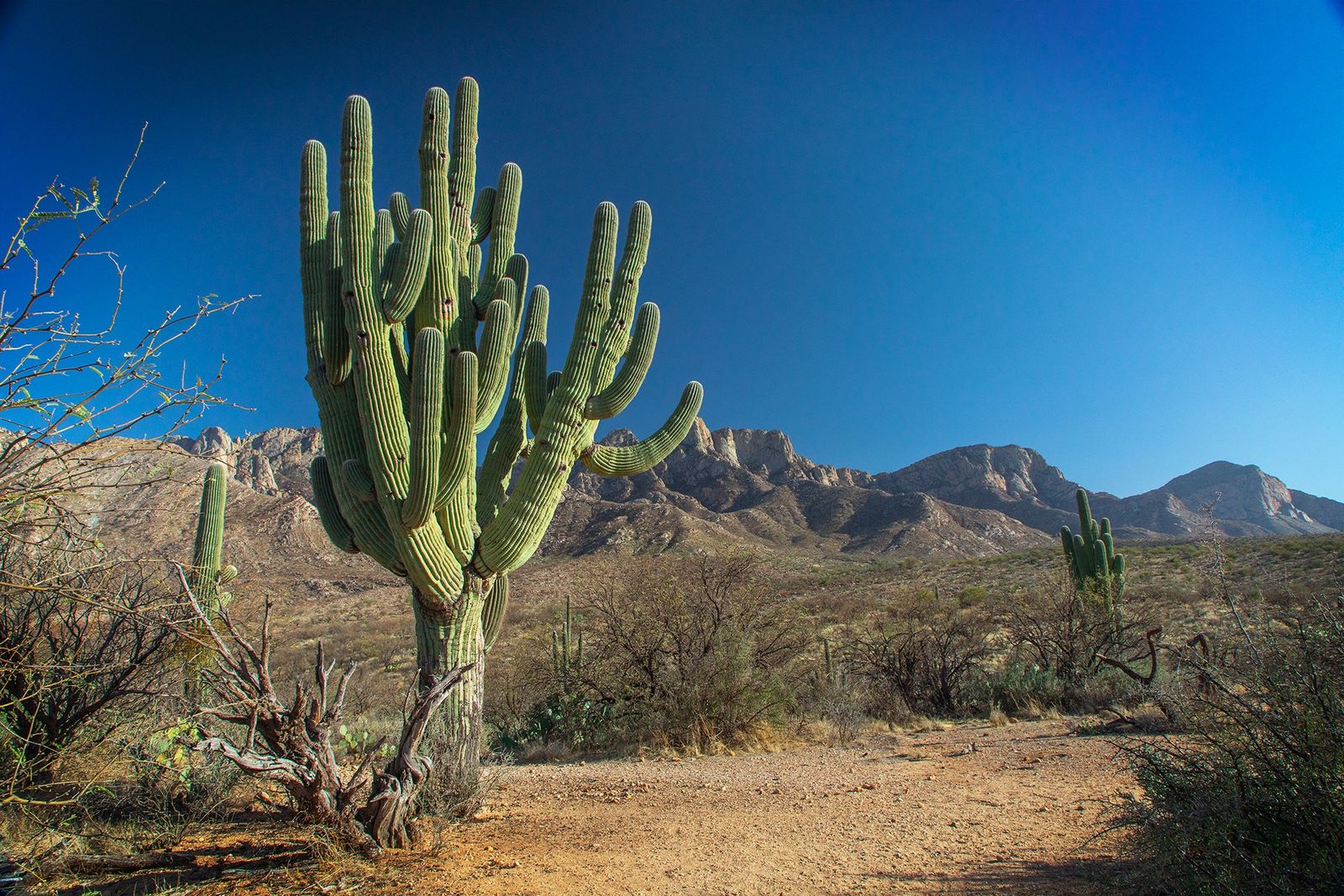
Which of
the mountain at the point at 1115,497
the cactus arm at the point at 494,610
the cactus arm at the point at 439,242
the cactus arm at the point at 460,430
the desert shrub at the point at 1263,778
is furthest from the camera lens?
the mountain at the point at 1115,497

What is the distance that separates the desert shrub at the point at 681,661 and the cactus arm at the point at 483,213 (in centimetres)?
575

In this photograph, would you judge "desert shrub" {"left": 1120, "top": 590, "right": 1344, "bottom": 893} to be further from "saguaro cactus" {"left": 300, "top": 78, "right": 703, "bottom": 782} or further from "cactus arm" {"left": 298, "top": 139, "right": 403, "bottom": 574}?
"cactus arm" {"left": 298, "top": 139, "right": 403, "bottom": 574}

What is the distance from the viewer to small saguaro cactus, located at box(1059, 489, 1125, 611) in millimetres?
13727

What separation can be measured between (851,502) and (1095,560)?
44.1 metres

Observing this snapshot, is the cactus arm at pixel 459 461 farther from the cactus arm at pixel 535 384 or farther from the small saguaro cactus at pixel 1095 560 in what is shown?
the small saguaro cactus at pixel 1095 560

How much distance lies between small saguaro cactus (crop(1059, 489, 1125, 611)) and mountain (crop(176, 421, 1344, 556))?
20.0 metres

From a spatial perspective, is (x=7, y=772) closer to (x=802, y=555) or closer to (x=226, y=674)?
(x=226, y=674)

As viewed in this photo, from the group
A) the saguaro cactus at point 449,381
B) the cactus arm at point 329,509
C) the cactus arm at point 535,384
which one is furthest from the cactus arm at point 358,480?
the cactus arm at point 535,384

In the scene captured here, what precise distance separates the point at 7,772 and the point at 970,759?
8.16 metres

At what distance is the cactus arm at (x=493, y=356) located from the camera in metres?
6.59

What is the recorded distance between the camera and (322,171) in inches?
277

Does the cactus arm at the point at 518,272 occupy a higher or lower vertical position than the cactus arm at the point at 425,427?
higher

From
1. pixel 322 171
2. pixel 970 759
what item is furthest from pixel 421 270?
pixel 970 759

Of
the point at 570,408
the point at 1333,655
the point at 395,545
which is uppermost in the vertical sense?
the point at 570,408
